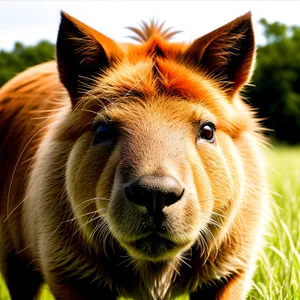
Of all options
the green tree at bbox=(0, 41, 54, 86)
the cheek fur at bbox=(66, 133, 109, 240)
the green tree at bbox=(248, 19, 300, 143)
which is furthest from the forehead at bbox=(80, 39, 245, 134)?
the green tree at bbox=(248, 19, 300, 143)

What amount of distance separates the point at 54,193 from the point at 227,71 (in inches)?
53.6

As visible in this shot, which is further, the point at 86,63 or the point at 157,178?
the point at 86,63

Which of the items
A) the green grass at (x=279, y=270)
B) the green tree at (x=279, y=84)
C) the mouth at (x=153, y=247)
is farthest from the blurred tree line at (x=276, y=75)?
the mouth at (x=153, y=247)

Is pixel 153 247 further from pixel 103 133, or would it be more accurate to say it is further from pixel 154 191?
pixel 103 133

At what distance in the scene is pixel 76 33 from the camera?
3.49m

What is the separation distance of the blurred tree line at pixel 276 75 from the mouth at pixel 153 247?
20579 millimetres

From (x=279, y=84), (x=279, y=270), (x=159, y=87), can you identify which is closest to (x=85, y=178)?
(x=159, y=87)

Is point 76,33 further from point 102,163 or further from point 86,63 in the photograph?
point 102,163

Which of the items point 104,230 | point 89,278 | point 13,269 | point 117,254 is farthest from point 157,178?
point 13,269

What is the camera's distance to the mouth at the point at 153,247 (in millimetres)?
2994

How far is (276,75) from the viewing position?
45.8 m

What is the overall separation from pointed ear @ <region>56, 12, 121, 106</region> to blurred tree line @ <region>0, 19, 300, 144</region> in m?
19.7

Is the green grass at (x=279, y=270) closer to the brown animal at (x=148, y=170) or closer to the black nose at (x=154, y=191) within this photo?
the brown animal at (x=148, y=170)

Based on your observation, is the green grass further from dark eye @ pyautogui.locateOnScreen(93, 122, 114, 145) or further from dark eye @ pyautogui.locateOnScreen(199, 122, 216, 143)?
dark eye @ pyautogui.locateOnScreen(93, 122, 114, 145)
